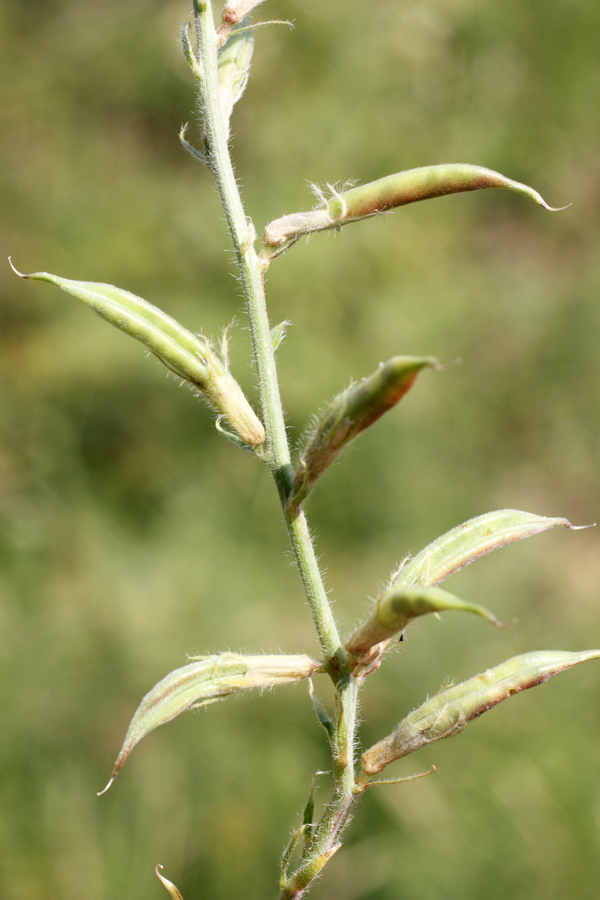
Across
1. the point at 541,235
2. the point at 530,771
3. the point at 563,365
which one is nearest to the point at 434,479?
the point at 563,365

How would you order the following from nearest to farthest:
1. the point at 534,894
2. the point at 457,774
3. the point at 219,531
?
the point at 534,894 < the point at 457,774 < the point at 219,531

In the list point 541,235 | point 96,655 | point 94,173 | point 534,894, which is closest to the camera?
point 534,894

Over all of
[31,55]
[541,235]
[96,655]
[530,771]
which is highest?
[31,55]

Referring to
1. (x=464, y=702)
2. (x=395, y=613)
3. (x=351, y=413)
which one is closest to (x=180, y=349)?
(x=351, y=413)

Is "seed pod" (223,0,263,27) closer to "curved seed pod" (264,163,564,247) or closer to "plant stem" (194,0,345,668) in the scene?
"plant stem" (194,0,345,668)

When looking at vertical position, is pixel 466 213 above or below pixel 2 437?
above

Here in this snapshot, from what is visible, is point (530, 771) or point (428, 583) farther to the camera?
point (530, 771)

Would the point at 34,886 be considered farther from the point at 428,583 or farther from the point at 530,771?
the point at 428,583
